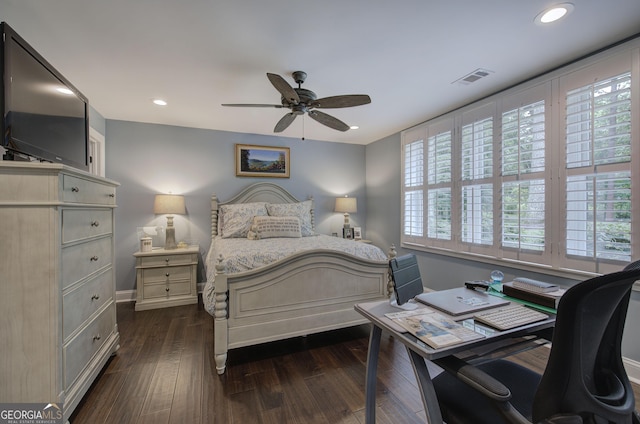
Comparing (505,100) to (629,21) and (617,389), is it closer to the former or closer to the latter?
(629,21)

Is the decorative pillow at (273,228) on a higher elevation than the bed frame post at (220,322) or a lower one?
higher

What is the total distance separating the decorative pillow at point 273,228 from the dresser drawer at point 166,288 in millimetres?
1050

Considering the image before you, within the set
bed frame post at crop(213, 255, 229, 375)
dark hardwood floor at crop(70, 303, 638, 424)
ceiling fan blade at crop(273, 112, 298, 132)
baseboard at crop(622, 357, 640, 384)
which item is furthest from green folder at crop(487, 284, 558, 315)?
ceiling fan blade at crop(273, 112, 298, 132)

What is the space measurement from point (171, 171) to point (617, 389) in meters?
4.41

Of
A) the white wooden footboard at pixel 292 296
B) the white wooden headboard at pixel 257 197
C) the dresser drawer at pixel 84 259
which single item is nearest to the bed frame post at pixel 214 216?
the white wooden headboard at pixel 257 197

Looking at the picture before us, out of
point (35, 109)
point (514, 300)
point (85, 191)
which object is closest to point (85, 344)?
point (85, 191)

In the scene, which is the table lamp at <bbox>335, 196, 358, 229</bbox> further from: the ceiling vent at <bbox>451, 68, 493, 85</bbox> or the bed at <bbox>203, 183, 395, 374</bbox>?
the ceiling vent at <bbox>451, 68, 493, 85</bbox>

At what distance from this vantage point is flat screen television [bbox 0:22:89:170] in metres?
1.35

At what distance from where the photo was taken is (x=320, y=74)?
2418mm

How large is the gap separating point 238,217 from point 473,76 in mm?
3097

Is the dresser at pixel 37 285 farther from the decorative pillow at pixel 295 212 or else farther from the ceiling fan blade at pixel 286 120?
the decorative pillow at pixel 295 212

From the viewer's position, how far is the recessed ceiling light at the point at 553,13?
5.27 ft

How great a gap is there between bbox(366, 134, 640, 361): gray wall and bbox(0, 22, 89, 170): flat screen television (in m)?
3.78

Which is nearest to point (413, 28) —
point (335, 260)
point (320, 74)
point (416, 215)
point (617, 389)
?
point (320, 74)
